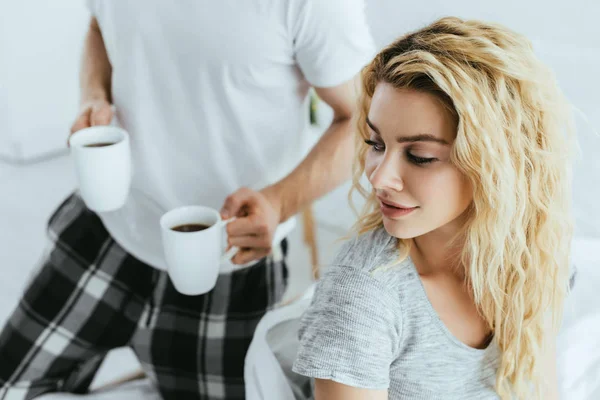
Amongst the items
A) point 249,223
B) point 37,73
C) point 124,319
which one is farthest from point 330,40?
point 37,73

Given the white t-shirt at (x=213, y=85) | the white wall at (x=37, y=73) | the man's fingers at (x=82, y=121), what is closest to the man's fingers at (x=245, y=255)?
the white t-shirt at (x=213, y=85)

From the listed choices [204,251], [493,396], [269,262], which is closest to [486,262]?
[493,396]

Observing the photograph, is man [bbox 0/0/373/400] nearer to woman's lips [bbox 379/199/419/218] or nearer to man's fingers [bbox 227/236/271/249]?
man's fingers [bbox 227/236/271/249]

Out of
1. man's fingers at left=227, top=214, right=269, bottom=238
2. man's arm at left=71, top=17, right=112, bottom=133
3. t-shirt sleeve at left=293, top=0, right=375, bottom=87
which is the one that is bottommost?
man's fingers at left=227, top=214, right=269, bottom=238

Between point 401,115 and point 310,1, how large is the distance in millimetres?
329

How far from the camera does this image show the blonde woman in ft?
2.99

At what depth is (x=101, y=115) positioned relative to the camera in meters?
1.32

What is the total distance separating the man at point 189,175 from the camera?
3.94 feet

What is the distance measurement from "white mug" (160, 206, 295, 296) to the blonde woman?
0.58ft

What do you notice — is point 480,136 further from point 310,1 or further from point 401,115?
point 310,1

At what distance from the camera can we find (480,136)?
2.90 ft

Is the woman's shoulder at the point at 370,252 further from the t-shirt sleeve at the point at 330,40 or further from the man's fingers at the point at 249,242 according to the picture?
the t-shirt sleeve at the point at 330,40

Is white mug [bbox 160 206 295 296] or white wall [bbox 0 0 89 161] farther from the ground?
white mug [bbox 160 206 295 296]

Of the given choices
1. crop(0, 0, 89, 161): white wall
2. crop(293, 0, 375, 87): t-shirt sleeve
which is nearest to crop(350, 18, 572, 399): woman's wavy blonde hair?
crop(293, 0, 375, 87): t-shirt sleeve
